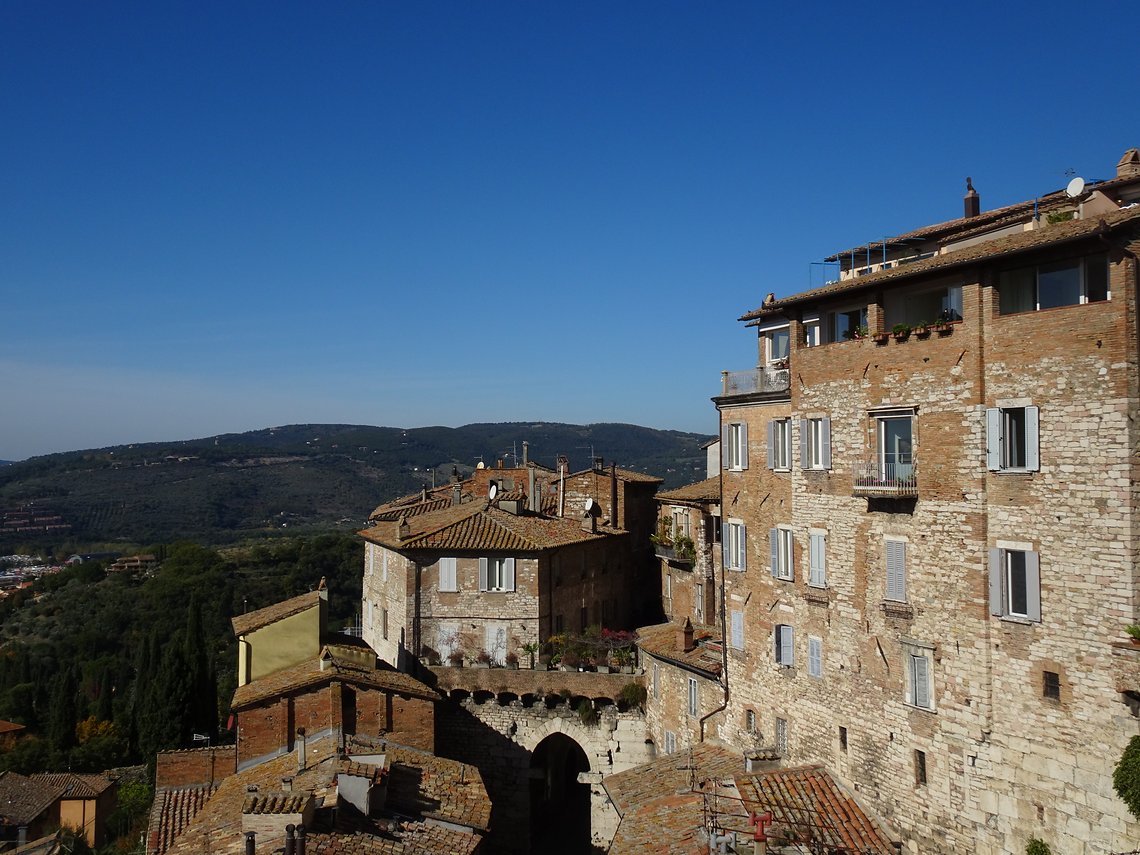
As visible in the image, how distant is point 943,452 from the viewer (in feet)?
70.8

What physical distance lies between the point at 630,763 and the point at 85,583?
12350cm

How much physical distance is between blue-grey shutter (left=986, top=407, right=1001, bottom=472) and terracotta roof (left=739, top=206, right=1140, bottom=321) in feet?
11.3

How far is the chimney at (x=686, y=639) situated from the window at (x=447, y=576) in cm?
1126

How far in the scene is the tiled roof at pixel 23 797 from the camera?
4709 centimetres

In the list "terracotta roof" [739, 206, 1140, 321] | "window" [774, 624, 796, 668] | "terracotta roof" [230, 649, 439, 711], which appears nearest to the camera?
"terracotta roof" [739, 206, 1140, 321]

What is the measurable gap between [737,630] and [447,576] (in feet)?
51.4

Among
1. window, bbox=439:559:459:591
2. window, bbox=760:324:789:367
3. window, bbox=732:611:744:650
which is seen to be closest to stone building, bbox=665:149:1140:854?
window, bbox=732:611:744:650

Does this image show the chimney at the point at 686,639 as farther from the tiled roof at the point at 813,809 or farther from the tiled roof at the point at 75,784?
the tiled roof at the point at 75,784

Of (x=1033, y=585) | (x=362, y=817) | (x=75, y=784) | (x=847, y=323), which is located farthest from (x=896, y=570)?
(x=75, y=784)

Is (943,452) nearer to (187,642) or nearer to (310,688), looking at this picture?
(310,688)

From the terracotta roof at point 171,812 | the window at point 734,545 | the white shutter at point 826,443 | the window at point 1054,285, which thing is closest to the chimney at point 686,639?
the window at point 734,545

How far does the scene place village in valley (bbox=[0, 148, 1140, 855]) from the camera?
18.7 m

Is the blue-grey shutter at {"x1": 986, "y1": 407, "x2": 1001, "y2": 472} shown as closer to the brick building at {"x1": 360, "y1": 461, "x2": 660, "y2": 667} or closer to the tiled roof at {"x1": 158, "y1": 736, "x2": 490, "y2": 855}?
the tiled roof at {"x1": 158, "y1": 736, "x2": 490, "y2": 855}

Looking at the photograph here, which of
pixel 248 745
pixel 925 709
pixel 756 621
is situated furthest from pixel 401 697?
pixel 925 709
